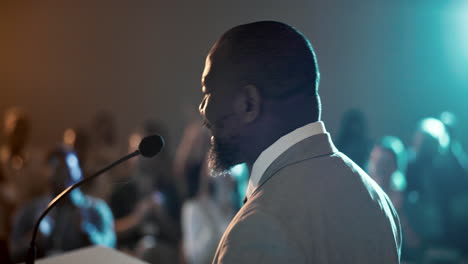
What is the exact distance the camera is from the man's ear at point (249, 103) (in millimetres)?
888

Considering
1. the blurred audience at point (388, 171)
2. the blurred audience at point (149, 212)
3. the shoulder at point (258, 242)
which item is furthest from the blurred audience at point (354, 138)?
the shoulder at point (258, 242)

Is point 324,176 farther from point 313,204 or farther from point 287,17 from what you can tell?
point 287,17

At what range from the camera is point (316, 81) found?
0.92m

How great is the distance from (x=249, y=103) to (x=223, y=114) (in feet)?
0.20

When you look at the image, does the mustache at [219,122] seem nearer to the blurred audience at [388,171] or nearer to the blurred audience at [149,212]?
the blurred audience at [388,171]

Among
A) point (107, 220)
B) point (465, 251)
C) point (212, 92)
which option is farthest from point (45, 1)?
point (212, 92)

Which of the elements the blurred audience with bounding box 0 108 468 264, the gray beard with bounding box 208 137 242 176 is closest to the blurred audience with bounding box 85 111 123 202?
the blurred audience with bounding box 0 108 468 264

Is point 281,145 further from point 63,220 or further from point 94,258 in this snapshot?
point 63,220

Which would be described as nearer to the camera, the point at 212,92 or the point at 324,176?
the point at 324,176

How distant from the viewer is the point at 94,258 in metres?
1.17

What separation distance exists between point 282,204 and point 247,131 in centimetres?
16

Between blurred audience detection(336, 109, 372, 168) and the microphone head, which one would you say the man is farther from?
blurred audience detection(336, 109, 372, 168)

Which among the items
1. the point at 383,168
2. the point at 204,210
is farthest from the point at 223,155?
the point at 383,168

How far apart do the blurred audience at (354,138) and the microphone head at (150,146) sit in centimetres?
239
